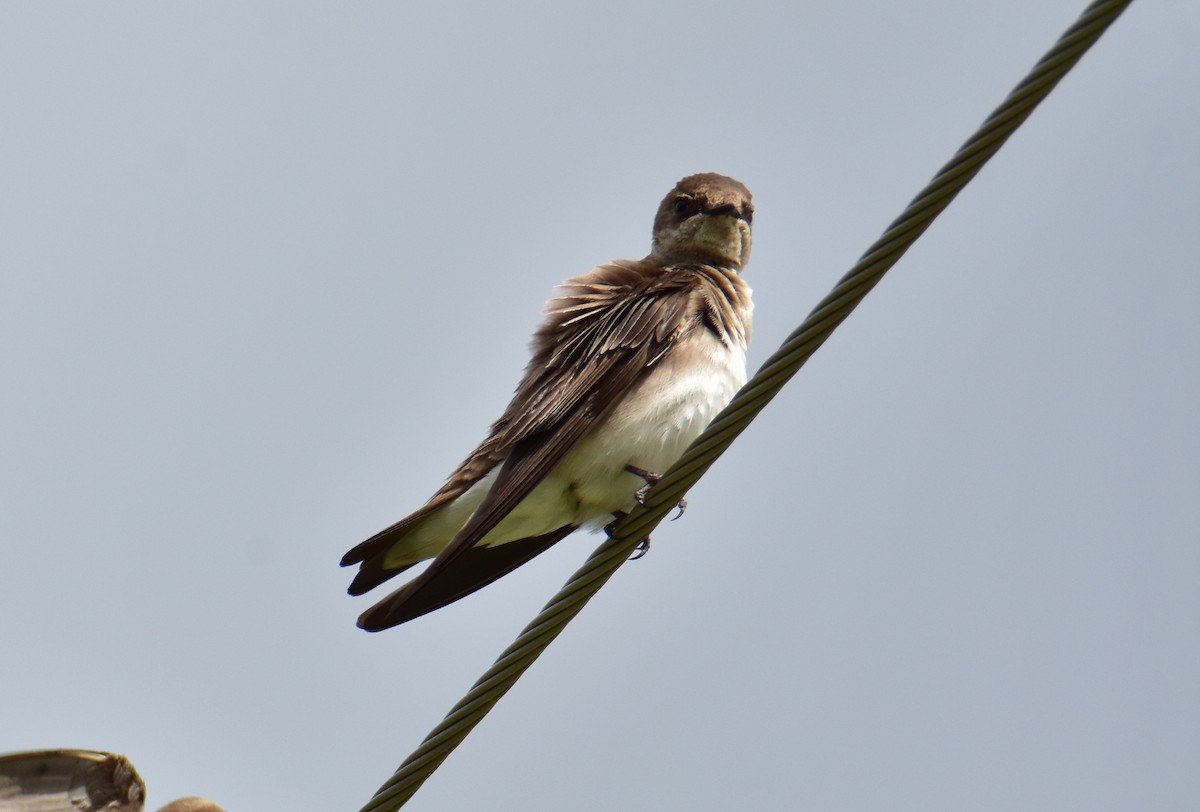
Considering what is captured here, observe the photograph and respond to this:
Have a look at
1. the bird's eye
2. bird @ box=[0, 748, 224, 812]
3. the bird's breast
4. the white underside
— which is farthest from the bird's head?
bird @ box=[0, 748, 224, 812]

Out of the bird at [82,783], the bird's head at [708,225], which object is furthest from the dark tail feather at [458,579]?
the bird at [82,783]

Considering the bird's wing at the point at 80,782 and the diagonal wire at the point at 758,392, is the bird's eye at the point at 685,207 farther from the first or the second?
the bird's wing at the point at 80,782

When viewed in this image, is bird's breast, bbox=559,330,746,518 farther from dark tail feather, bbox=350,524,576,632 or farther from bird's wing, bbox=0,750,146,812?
bird's wing, bbox=0,750,146,812

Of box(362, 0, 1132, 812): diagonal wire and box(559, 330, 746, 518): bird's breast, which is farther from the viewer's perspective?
box(559, 330, 746, 518): bird's breast

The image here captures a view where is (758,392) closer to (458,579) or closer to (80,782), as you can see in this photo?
(80,782)

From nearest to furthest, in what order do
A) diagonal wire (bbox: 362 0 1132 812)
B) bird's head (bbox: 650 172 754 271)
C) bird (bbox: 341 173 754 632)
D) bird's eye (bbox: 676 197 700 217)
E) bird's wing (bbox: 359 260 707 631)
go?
diagonal wire (bbox: 362 0 1132 812) < bird's wing (bbox: 359 260 707 631) < bird (bbox: 341 173 754 632) < bird's head (bbox: 650 172 754 271) < bird's eye (bbox: 676 197 700 217)

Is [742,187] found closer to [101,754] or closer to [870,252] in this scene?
[870,252]

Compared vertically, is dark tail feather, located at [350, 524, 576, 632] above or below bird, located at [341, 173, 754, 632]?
below

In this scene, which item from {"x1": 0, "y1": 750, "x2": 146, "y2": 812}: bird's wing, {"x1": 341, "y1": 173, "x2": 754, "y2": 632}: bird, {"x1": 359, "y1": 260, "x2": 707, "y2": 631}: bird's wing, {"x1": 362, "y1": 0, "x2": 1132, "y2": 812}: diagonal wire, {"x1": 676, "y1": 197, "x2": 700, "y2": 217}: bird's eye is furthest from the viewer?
{"x1": 676, "y1": 197, "x2": 700, "y2": 217}: bird's eye
